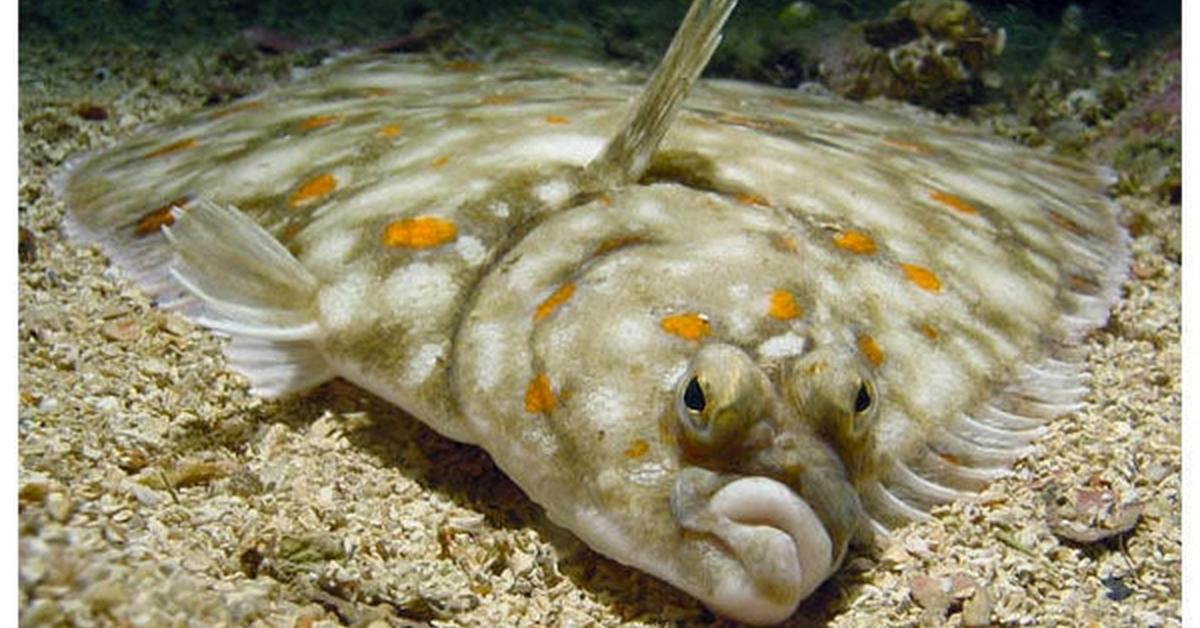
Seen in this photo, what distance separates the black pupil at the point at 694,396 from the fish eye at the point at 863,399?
41 cm

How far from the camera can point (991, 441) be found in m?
3.26

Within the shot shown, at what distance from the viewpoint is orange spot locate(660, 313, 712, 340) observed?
112 inches

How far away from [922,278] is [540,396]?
144cm

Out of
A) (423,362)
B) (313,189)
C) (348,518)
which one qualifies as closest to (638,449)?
(423,362)

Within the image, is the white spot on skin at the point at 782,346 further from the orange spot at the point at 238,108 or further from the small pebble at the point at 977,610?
the orange spot at the point at 238,108

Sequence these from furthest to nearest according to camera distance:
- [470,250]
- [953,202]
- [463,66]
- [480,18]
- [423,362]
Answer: [480,18]
[463,66]
[953,202]
[470,250]
[423,362]

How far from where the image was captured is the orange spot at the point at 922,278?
3514 millimetres

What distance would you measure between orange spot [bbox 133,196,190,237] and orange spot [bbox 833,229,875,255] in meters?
2.52

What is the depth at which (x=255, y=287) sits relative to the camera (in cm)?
334

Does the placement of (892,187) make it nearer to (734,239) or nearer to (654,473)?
(734,239)

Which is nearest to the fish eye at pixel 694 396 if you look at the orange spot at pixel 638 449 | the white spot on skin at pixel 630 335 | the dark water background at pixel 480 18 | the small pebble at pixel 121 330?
the orange spot at pixel 638 449

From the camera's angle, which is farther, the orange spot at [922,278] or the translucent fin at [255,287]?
the orange spot at [922,278]

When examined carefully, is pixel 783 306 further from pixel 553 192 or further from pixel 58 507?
pixel 58 507


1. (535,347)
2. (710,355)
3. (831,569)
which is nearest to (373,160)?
(535,347)
